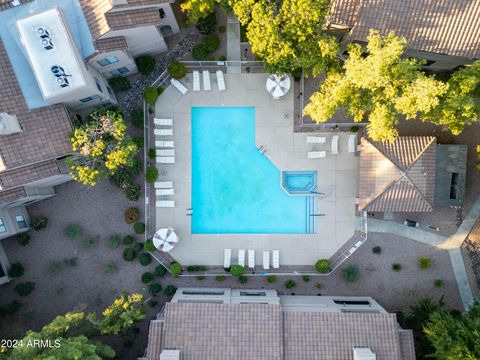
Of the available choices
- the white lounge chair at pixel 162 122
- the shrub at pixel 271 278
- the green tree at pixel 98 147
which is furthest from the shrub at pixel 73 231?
the shrub at pixel 271 278

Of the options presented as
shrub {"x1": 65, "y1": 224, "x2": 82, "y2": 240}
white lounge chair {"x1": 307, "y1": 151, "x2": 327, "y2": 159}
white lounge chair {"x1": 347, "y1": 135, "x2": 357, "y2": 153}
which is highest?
white lounge chair {"x1": 347, "y1": 135, "x2": 357, "y2": 153}

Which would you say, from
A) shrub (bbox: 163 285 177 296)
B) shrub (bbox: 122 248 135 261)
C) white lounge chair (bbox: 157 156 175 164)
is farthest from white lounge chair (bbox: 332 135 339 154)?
shrub (bbox: 122 248 135 261)

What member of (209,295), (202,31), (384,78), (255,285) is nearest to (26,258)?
(209,295)

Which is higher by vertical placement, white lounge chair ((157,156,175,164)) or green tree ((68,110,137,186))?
green tree ((68,110,137,186))

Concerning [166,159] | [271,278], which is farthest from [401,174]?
[166,159]

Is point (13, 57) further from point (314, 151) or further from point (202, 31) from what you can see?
point (314, 151)

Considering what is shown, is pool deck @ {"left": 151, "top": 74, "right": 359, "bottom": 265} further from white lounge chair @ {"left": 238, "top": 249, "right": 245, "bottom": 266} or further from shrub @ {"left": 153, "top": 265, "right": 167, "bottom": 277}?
shrub @ {"left": 153, "top": 265, "right": 167, "bottom": 277}
